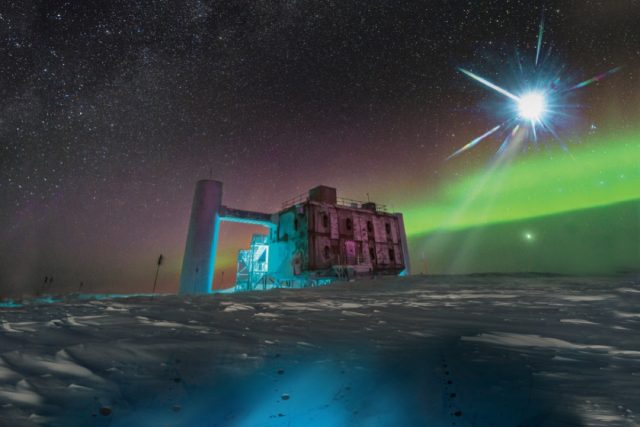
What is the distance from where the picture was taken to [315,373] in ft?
8.21

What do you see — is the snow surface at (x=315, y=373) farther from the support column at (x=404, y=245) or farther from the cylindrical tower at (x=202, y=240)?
the support column at (x=404, y=245)

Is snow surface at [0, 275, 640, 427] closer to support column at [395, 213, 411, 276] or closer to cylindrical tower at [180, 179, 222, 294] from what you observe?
cylindrical tower at [180, 179, 222, 294]

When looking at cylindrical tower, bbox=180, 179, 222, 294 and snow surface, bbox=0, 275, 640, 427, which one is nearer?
snow surface, bbox=0, 275, 640, 427

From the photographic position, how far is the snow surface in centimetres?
186

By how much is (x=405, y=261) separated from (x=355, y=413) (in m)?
35.3

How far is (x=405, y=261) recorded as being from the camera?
35.4m

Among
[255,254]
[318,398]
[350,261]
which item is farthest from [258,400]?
[255,254]

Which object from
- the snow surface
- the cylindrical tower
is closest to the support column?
the cylindrical tower

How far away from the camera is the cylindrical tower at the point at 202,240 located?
25.7 metres

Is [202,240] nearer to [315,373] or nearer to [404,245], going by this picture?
[404,245]

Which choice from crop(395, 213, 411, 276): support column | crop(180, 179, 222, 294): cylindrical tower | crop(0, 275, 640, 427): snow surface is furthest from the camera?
crop(395, 213, 411, 276): support column

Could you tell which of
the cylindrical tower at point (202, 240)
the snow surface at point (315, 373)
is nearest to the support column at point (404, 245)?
the cylindrical tower at point (202, 240)

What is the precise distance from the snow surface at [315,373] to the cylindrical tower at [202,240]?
22.8 m

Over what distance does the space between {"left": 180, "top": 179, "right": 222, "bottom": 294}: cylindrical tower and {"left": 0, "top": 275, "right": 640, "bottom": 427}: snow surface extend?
2282cm
